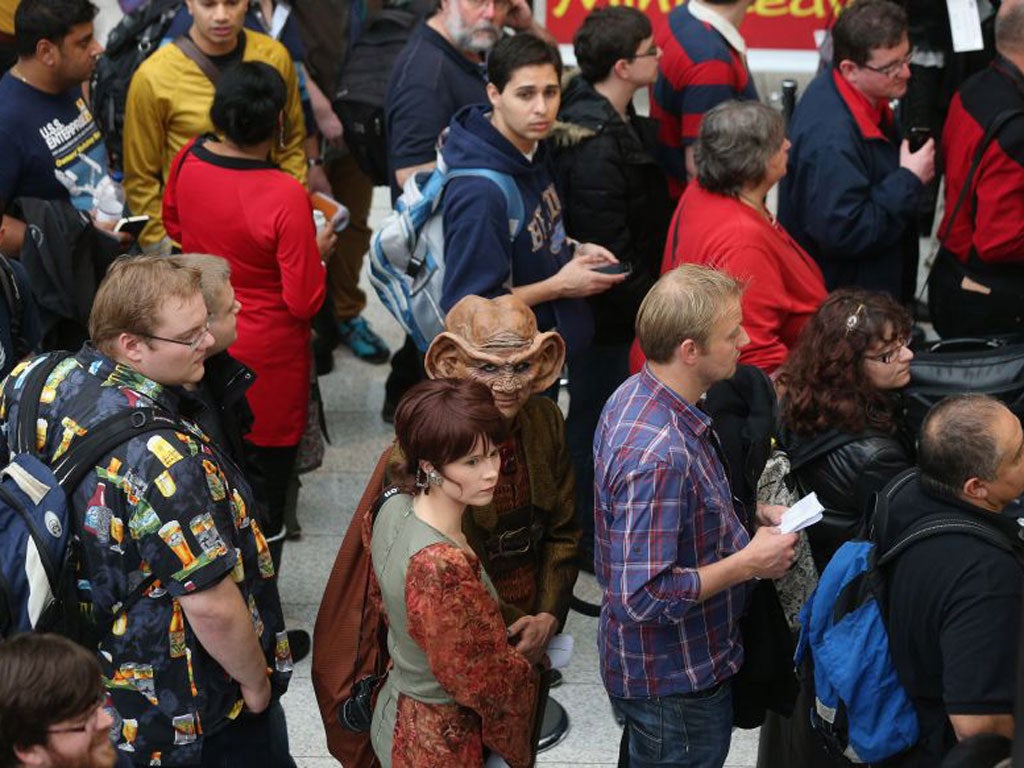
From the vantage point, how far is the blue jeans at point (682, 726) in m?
3.49

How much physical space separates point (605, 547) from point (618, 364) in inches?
79.6

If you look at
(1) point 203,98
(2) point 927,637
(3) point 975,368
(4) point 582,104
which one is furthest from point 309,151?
(2) point 927,637

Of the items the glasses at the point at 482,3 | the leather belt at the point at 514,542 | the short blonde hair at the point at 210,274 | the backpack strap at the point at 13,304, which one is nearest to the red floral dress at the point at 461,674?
the leather belt at the point at 514,542

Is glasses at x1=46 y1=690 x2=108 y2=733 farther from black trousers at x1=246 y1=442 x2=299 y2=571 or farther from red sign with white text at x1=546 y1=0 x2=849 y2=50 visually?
red sign with white text at x1=546 y1=0 x2=849 y2=50

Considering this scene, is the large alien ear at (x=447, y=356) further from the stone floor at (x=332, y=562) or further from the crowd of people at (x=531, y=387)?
the stone floor at (x=332, y=562)

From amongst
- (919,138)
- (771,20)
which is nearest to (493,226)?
(919,138)

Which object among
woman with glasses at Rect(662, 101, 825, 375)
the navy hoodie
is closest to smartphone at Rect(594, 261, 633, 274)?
the navy hoodie

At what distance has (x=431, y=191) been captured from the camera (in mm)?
4562

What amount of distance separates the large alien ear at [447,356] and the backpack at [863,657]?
1.01 metres

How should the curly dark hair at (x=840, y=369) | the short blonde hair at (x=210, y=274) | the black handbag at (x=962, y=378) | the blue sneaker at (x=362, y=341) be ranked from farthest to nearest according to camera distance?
the blue sneaker at (x=362, y=341)
the black handbag at (x=962, y=378)
the curly dark hair at (x=840, y=369)
the short blonde hair at (x=210, y=274)

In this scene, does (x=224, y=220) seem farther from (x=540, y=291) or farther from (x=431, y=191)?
(x=540, y=291)

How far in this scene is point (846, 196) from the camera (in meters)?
5.05

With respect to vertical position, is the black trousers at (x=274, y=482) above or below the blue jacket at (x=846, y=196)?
below

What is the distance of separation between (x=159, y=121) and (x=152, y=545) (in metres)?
A: 2.91
